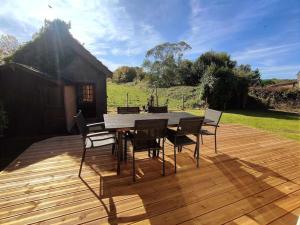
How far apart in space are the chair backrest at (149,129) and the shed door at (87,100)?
623 cm

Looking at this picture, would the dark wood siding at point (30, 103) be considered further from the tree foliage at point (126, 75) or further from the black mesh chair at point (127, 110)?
the tree foliage at point (126, 75)

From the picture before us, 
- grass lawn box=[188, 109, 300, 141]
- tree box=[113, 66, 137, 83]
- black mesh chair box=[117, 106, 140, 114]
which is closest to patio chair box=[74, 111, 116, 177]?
black mesh chair box=[117, 106, 140, 114]

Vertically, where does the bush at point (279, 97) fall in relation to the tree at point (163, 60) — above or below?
below

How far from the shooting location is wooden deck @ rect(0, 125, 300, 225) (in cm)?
207

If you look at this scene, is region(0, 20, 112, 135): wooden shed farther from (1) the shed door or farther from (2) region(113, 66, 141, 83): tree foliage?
(2) region(113, 66, 141, 83): tree foliage

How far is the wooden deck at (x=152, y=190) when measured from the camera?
2070 mm

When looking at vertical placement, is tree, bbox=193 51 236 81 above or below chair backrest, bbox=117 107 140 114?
above

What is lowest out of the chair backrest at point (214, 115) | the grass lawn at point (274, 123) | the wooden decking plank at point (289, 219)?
the wooden decking plank at point (289, 219)

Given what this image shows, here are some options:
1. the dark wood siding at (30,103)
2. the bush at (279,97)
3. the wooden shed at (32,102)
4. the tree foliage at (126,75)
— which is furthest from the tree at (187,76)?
the dark wood siding at (30,103)

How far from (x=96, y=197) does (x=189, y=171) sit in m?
1.61

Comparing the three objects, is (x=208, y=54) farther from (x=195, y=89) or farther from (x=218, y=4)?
(x=218, y=4)

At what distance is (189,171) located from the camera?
3.24 m

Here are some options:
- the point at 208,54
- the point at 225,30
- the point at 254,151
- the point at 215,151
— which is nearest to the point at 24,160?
the point at 215,151

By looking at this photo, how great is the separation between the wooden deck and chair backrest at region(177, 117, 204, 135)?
69 cm
